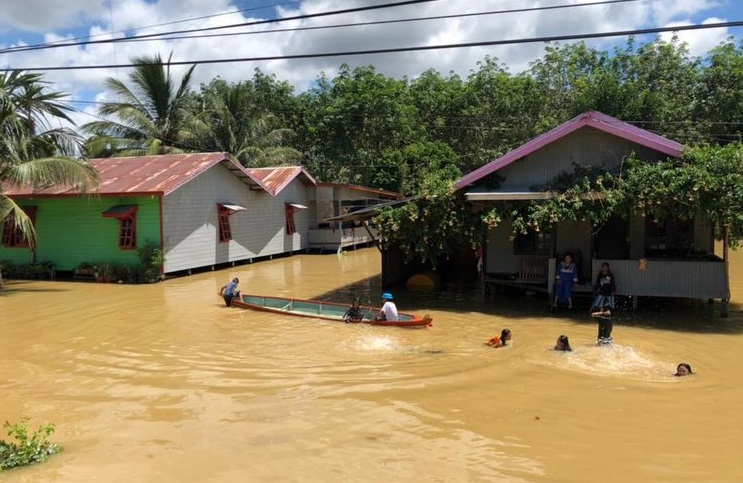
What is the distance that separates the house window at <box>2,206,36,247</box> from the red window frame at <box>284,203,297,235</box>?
12.1 meters

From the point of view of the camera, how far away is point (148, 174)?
78.0ft

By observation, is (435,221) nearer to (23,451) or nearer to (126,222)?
(23,451)

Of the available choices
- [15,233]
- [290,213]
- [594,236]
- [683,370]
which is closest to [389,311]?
[683,370]

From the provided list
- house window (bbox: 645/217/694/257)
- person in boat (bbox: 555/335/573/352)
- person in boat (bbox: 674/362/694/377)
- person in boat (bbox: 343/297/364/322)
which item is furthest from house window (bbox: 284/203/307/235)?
person in boat (bbox: 674/362/694/377)

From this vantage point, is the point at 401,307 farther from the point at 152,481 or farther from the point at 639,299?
the point at 152,481

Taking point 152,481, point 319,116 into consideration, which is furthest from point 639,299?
point 319,116

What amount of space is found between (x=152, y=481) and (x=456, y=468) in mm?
3291

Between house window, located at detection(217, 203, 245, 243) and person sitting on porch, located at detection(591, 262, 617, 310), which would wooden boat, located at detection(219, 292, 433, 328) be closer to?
person sitting on porch, located at detection(591, 262, 617, 310)

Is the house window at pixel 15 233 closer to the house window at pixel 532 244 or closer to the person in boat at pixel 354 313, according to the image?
the person in boat at pixel 354 313

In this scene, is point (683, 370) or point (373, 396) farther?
point (683, 370)

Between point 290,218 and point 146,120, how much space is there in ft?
34.7

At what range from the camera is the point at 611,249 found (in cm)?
1731

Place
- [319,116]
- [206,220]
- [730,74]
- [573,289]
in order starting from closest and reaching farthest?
[573,289]
[206,220]
[730,74]
[319,116]

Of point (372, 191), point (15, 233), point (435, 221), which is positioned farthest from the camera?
point (372, 191)
